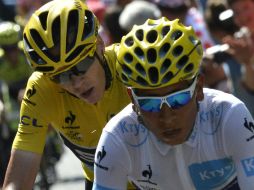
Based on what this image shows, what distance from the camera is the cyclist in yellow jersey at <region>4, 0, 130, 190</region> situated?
16.8 ft

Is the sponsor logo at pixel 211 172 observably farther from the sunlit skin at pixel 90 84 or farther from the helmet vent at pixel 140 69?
the sunlit skin at pixel 90 84

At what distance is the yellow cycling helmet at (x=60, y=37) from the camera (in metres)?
5.10

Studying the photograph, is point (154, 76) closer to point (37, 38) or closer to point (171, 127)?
point (171, 127)

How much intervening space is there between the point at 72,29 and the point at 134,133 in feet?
3.27

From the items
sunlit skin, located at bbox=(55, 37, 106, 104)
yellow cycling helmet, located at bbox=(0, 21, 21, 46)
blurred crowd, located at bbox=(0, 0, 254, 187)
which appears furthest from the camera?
yellow cycling helmet, located at bbox=(0, 21, 21, 46)

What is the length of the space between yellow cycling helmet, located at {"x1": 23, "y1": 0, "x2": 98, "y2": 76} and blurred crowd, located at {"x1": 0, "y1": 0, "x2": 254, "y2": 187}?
5.26ft

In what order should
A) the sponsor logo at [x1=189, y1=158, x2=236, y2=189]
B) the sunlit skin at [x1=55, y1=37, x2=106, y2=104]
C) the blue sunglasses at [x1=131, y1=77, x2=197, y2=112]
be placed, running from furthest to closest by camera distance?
the sunlit skin at [x1=55, y1=37, x2=106, y2=104] → the sponsor logo at [x1=189, y1=158, x2=236, y2=189] → the blue sunglasses at [x1=131, y1=77, x2=197, y2=112]

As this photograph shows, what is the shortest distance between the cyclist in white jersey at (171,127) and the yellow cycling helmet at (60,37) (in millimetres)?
688

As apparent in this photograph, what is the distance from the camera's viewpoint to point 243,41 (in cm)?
674

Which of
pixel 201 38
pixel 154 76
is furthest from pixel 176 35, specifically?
pixel 201 38

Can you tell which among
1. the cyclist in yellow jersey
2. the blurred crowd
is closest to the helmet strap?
the cyclist in yellow jersey

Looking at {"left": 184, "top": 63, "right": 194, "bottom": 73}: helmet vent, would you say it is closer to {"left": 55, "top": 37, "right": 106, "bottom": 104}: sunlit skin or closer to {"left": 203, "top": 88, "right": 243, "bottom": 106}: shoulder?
{"left": 203, "top": 88, "right": 243, "bottom": 106}: shoulder

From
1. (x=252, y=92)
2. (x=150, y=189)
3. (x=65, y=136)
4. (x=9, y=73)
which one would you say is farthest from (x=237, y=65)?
(x=9, y=73)

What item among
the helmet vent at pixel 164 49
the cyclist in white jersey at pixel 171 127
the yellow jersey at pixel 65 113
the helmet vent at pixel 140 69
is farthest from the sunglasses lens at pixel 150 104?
the yellow jersey at pixel 65 113
